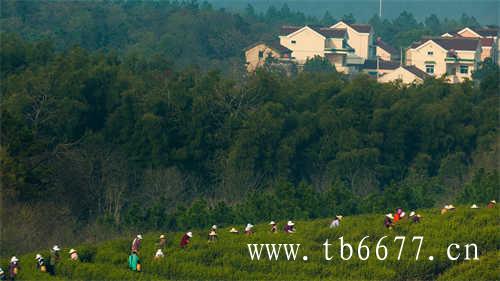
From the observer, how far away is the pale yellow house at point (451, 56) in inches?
3125

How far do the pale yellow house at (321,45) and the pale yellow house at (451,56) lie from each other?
6082mm

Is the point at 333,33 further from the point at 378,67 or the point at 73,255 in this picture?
the point at 73,255

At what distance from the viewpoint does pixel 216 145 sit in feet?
143

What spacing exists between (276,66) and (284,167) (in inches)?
1493

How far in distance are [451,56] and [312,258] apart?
54.8 metres

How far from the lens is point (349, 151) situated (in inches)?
1698

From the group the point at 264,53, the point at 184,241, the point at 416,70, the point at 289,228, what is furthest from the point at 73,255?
the point at 264,53

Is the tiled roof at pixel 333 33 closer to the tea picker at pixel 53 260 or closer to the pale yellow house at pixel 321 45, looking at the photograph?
the pale yellow house at pixel 321 45

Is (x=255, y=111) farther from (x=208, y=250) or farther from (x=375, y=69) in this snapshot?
(x=375, y=69)

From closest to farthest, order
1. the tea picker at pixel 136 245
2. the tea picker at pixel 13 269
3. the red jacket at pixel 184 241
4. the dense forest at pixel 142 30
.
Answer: the tea picker at pixel 13 269 < the tea picker at pixel 136 245 < the red jacket at pixel 184 241 < the dense forest at pixel 142 30

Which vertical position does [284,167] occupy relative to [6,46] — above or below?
below

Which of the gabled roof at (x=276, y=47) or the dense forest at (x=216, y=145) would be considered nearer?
the dense forest at (x=216, y=145)

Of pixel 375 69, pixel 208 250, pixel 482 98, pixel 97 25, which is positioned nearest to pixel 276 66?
pixel 375 69

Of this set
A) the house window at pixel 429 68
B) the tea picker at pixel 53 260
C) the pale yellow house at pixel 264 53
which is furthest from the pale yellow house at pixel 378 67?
the tea picker at pixel 53 260
